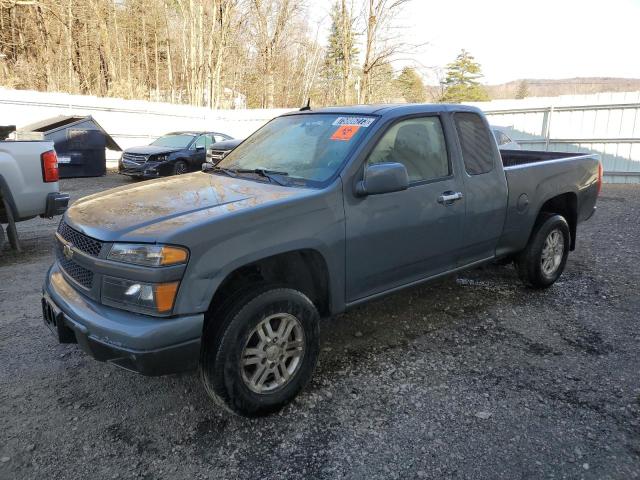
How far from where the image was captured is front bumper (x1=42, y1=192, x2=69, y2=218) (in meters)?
5.98

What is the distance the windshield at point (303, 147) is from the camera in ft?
10.9

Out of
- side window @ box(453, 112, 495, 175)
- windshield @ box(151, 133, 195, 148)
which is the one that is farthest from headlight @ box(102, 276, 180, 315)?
windshield @ box(151, 133, 195, 148)

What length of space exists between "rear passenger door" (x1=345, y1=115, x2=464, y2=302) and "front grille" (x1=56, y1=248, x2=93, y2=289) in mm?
1550

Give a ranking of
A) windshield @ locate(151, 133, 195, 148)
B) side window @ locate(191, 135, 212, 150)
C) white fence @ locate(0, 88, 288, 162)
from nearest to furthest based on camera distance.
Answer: windshield @ locate(151, 133, 195, 148), side window @ locate(191, 135, 212, 150), white fence @ locate(0, 88, 288, 162)

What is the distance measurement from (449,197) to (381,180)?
0.90 meters

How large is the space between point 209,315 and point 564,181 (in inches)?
158

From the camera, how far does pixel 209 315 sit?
2697 mm

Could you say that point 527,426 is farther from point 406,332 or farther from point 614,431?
point 406,332

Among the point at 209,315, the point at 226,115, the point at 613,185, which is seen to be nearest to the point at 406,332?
the point at 209,315

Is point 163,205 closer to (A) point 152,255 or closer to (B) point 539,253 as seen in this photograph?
(A) point 152,255

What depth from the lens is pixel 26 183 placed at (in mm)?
5785

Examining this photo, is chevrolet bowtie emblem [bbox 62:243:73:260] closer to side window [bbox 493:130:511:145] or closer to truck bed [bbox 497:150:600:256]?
truck bed [bbox 497:150:600:256]

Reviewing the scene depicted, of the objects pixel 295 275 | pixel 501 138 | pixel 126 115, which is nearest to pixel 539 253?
pixel 295 275

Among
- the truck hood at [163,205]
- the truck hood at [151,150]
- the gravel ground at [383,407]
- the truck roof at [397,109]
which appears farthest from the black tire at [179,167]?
the truck hood at [163,205]
